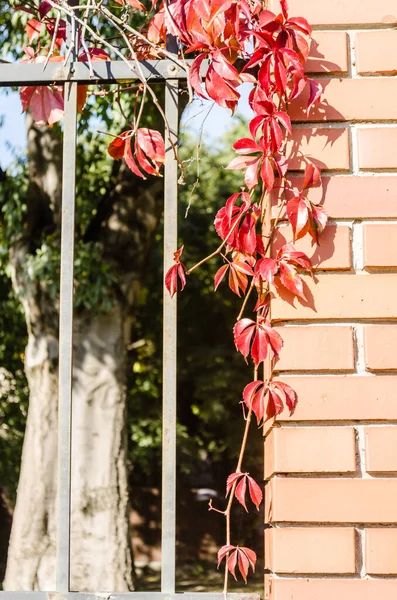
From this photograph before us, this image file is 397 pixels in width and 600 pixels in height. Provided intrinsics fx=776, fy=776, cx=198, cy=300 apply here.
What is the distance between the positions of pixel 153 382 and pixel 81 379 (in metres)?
5.81

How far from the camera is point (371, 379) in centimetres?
144

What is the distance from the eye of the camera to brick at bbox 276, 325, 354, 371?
1443 mm

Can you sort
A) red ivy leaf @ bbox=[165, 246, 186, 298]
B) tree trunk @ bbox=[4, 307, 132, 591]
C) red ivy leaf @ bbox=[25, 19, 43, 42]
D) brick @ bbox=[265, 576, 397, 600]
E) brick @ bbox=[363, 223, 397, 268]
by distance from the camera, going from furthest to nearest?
tree trunk @ bbox=[4, 307, 132, 591], red ivy leaf @ bbox=[25, 19, 43, 42], red ivy leaf @ bbox=[165, 246, 186, 298], brick @ bbox=[363, 223, 397, 268], brick @ bbox=[265, 576, 397, 600]

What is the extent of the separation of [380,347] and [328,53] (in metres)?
0.59

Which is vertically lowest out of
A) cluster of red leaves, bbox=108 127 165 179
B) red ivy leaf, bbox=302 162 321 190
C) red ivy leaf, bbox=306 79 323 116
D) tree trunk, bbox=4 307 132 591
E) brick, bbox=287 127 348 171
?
tree trunk, bbox=4 307 132 591

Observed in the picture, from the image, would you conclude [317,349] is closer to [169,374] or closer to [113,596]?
[169,374]

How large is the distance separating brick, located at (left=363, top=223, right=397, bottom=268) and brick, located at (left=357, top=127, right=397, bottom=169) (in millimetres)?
122

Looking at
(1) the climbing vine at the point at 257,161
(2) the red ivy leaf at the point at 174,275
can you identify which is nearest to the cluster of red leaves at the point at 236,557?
(1) the climbing vine at the point at 257,161

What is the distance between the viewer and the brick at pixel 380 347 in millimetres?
1443

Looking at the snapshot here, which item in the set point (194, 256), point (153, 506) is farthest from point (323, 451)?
point (153, 506)

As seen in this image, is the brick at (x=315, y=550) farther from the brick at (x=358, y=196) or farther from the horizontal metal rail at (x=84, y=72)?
the horizontal metal rail at (x=84, y=72)

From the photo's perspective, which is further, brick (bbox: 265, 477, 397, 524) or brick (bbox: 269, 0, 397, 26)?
brick (bbox: 269, 0, 397, 26)

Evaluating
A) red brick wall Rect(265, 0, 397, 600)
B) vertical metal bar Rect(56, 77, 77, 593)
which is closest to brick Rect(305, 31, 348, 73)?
red brick wall Rect(265, 0, 397, 600)

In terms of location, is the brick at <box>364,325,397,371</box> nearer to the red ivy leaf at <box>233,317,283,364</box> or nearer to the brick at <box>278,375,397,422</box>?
the brick at <box>278,375,397,422</box>
